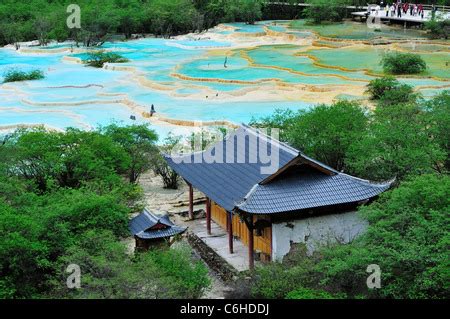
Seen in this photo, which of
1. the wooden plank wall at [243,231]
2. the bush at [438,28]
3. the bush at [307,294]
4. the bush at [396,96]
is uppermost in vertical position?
the bush at [438,28]

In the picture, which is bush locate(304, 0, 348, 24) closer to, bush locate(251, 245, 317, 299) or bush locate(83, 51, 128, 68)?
bush locate(83, 51, 128, 68)

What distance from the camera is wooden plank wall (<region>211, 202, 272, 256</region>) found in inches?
579

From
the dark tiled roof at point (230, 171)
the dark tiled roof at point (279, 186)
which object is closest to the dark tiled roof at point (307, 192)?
the dark tiled roof at point (279, 186)

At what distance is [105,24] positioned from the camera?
2235 inches

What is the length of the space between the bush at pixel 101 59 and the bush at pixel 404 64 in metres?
17.3

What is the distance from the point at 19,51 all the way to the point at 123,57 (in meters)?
10.1

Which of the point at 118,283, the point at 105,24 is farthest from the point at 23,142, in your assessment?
the point at 105,24

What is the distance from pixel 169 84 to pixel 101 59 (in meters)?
9.57

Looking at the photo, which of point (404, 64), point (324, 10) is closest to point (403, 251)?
point (404, 64)

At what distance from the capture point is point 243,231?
625 inches

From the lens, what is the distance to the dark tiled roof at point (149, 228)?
48.6ft

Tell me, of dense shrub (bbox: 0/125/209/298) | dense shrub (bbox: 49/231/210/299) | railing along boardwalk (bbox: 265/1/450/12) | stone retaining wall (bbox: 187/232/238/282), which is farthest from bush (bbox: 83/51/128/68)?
dense shrub (bbox: 49/231/210/299)

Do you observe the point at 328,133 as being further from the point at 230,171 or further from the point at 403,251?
the point at 403,251

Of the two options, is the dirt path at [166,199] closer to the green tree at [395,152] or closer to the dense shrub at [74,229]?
the dense shrub at [74,229]
